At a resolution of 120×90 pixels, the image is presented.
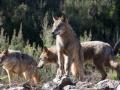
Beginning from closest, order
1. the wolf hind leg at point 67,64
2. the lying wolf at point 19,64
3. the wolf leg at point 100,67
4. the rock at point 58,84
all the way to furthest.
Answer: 1. the rock at point 58,84
2. the wolf hind leg at point 67,64
3. the lying wolf at point 19,64
4. the wolf leg at point 100,67

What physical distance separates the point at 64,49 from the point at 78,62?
0.53 m

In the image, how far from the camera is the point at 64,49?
13.9m

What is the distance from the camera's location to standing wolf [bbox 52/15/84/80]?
13.8m

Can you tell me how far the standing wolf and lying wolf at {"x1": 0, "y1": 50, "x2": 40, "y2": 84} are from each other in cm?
70

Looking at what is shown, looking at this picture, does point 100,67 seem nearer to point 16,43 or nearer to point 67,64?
point 67,64

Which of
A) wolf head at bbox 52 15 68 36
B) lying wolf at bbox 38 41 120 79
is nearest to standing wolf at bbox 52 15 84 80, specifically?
wolf head at bbox 52 15 68 36

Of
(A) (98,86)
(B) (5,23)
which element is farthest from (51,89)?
(B) (5,23)

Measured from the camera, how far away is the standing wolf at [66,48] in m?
13.8

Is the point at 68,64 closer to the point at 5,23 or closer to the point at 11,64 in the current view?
the point at 11,64

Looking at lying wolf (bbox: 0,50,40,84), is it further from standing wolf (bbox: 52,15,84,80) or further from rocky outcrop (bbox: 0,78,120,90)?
rocky outcrop (bbox: 0,78,120,90)

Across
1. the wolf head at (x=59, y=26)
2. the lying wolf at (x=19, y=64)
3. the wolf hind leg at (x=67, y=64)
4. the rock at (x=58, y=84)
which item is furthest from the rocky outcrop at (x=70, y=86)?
the lying wolf at (x=19, y=64)

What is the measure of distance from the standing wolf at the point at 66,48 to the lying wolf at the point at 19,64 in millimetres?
697

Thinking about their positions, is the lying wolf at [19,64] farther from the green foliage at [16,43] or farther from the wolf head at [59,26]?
the green foliage at [16,43]

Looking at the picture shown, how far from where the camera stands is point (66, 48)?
1389 centimetres
